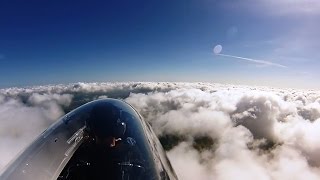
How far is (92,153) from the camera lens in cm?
418

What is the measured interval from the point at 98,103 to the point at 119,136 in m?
2.15

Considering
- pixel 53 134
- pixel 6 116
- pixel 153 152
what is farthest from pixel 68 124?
pixel 6 116

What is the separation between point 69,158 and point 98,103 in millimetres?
2753

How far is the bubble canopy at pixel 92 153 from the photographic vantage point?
A: 3.61m

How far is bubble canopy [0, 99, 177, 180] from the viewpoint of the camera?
3.61 m

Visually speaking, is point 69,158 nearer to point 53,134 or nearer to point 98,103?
point 53,134

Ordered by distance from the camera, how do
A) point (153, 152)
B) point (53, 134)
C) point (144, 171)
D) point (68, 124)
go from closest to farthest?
point (144, 171) < point (153, 152) < point (53, 134) < point (68, 124)

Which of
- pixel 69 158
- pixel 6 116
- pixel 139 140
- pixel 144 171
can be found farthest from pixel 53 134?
pixel 6 116

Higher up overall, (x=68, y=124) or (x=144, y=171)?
(x=68, y=124)

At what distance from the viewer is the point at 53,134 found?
5.01m

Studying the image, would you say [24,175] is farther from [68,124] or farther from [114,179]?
[68,124]

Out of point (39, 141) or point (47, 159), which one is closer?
point (47, 159)

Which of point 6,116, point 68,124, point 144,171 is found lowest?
point 6,116

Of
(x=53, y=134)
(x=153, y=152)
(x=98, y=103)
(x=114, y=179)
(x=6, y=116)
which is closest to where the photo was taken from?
(x=114, y=179)
